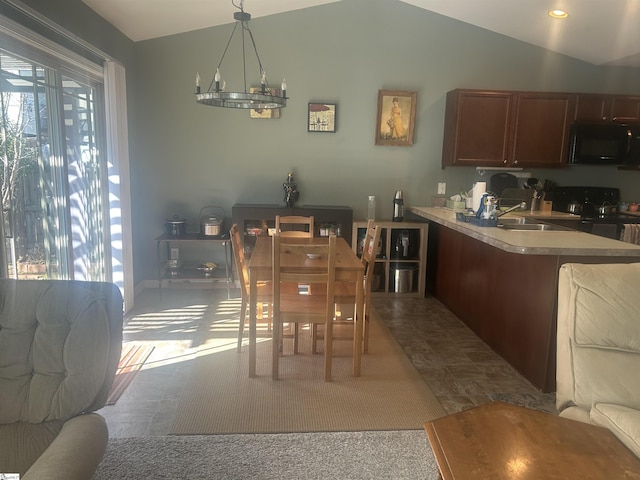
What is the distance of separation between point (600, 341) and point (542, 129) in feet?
11.6

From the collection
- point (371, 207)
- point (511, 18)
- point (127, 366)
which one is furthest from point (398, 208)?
point (127, 366)

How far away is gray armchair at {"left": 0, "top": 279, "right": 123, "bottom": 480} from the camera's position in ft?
5.06

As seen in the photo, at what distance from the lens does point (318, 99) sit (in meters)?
4.76

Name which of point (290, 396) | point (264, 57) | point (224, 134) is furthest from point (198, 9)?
point (290, 396)

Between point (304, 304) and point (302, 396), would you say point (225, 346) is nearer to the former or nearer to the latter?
point (304, 304)

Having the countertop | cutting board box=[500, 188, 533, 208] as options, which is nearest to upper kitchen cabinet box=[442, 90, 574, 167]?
cutting board box=[500, 188, 533, 208]

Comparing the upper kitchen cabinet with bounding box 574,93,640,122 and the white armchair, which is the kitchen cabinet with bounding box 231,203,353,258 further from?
the white armchair

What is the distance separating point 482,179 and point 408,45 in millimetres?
1659

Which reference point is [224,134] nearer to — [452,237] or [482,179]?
[452,237]

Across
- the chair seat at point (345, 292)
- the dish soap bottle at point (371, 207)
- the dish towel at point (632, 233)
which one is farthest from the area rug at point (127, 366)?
the dish towel at point (632, 233)

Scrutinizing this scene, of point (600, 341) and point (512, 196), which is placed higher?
point (512, 196)

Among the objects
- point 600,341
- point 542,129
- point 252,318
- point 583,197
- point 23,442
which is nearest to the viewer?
point 23,442

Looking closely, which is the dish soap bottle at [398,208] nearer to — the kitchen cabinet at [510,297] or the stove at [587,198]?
the kitchen cabinet at [510,297]

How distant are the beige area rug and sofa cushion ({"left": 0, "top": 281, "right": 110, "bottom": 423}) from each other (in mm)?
888
